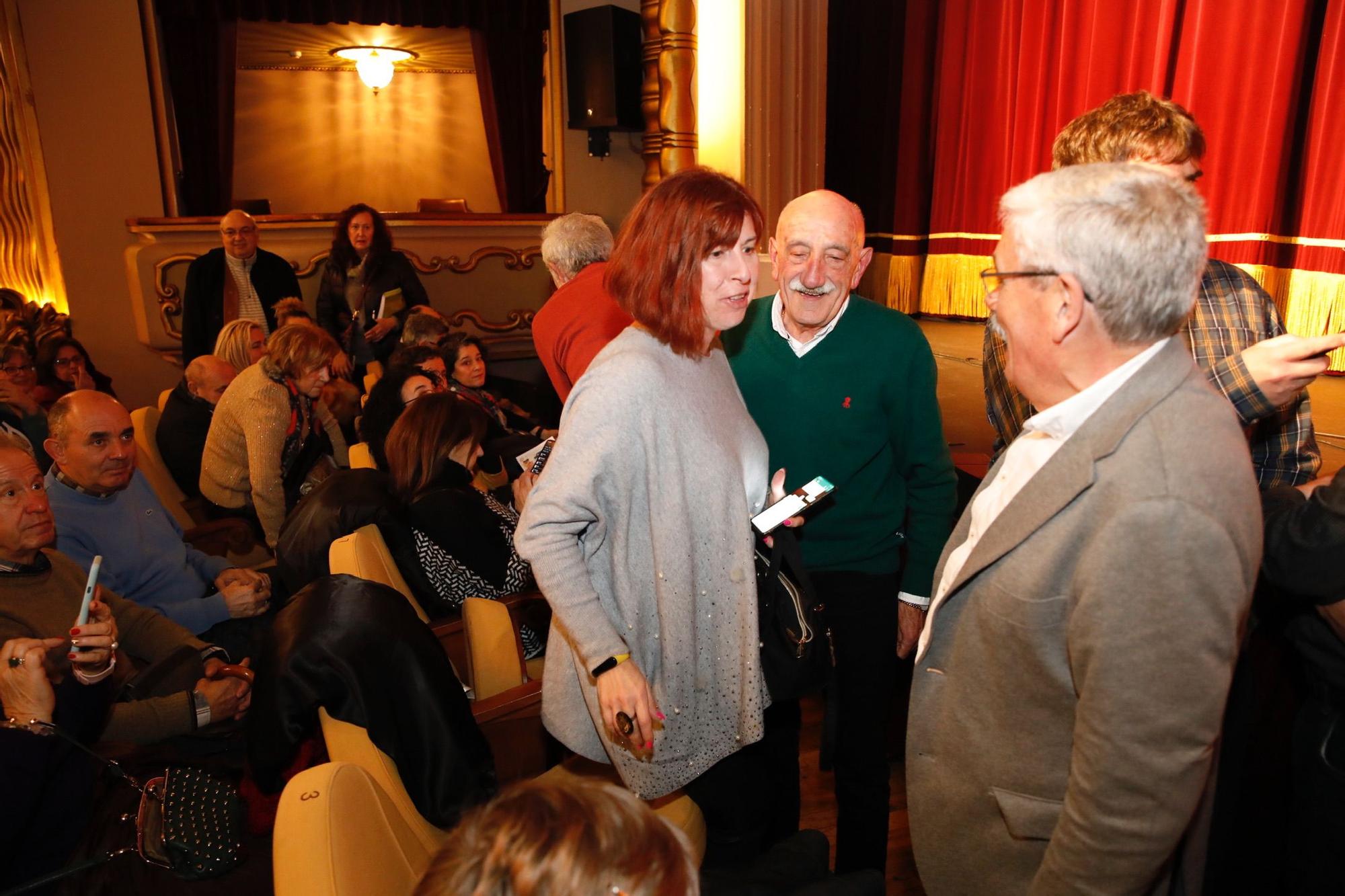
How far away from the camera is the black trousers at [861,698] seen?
1.86 meters

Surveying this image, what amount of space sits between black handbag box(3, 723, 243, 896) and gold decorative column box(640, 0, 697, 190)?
16.1 ft

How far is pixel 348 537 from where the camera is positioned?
194 centimetres

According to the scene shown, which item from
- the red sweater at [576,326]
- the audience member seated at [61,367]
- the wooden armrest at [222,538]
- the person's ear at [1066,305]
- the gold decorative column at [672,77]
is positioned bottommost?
the wooden armrest at [222,538]

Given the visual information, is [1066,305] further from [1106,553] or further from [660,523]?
[660,523]

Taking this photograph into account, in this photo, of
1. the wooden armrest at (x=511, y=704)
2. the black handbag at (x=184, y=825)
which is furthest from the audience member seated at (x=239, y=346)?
the black handbag at (x=184, y=825)

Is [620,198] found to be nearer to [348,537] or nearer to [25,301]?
[25,301]

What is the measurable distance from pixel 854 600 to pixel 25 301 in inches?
254

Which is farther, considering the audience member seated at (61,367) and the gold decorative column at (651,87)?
the gold decorative column at (651,87)

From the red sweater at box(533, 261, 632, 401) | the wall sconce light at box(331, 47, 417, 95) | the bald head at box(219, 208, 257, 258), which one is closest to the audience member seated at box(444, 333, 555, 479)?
the red sweater at box(533, 261, 632, 401)

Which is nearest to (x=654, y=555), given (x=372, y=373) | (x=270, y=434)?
(x=270, y=434)

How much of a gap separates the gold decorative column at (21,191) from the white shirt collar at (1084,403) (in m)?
7.14

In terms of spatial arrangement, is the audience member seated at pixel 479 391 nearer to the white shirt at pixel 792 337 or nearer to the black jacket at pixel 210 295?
the black jacket at pixel 210 295

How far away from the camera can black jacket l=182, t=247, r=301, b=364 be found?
4949 mm

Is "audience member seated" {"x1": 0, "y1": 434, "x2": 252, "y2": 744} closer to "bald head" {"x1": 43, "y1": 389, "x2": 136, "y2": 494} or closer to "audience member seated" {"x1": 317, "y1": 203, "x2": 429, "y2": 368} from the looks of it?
"bald head" {"x1": 43, "y1": 389, "x2": 136, "y2": 494}
